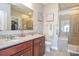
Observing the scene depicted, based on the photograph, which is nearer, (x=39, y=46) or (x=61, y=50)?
(x=61, y=50)

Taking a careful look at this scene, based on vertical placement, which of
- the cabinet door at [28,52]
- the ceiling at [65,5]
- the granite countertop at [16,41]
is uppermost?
the ceiling at [65,5]

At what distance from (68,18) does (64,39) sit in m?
0.33

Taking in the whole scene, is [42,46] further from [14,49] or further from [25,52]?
[14,49]

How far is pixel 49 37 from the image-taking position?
1824 millimetres

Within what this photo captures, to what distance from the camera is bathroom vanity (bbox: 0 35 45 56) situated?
5.16 feet

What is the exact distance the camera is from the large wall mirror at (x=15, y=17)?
1690mm

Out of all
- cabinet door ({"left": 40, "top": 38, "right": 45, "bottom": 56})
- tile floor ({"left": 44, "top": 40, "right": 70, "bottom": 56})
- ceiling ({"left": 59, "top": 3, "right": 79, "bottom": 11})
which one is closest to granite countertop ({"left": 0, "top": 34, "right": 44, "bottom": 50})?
cabinet door ({"left": 40, "top": 38, "right": 45, "bottom": 56})

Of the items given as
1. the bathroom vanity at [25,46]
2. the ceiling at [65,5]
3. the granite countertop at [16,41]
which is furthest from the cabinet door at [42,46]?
the ceiling at [65,5]

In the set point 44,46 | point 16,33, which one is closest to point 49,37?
point 44,46

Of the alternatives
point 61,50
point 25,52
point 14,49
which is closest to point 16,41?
point 14,49

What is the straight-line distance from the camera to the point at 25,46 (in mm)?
1783

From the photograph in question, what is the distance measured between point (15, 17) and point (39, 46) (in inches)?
23.6

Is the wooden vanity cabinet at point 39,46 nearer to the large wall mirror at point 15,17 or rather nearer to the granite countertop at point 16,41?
the granite countertop at point 16,41

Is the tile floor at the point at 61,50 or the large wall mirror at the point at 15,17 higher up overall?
the large wall mirror at the point at 15,17
